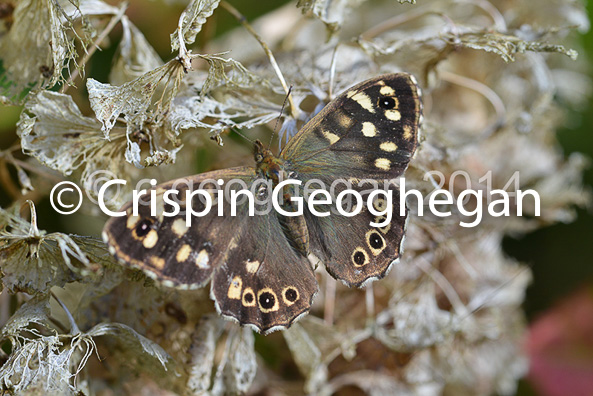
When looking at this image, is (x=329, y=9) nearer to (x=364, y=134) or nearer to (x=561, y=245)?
(x=364, y=134)

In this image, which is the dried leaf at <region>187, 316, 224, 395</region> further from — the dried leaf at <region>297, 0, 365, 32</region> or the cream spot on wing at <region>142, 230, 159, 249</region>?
the dried leaf at <region>297, 0, 365, 32</region>

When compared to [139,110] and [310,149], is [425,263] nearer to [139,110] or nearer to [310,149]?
[310,149]

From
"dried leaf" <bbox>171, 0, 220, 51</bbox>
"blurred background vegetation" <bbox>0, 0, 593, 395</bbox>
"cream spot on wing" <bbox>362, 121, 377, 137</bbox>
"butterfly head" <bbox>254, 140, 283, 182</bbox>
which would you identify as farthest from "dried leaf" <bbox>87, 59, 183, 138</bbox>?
"blurred background vegetation" <bbox>0, 0, 593, 395</bbox>

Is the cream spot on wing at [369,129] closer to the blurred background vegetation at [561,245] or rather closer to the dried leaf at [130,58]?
the dried leaf at [130,58]

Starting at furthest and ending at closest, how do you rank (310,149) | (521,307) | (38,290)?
1. (521,307)
2. (310,149)
3. (38,290)

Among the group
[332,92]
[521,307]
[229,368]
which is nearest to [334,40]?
[332,92]

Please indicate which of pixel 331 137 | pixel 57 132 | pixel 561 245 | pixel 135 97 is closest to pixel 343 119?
pixel 331 137

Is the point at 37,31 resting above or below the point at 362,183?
above

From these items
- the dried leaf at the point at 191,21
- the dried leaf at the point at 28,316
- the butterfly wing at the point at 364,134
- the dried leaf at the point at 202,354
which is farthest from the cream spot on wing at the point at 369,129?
the dried leaf at the point at 28,316
